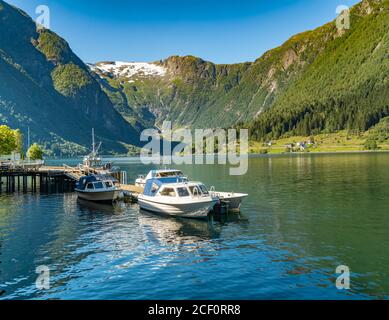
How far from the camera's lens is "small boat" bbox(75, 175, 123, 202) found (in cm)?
7281

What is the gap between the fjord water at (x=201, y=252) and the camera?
26859 millimetres

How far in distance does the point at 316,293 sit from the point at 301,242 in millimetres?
14067

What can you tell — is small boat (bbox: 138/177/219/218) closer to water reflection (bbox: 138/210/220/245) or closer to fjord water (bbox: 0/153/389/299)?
water reflection (bbox: 138/210/220/245)

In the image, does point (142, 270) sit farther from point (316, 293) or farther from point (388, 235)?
point (388, 235)

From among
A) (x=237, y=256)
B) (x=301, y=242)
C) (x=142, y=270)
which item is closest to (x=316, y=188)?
(x=301, y=242)

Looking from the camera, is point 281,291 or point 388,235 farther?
point 388,235

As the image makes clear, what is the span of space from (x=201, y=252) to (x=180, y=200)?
16.9 m

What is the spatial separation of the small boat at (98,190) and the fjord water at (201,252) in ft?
25.3

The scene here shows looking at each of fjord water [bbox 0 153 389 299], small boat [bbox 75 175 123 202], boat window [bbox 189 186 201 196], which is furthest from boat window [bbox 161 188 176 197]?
small boat [bbox 75 175 123 202]

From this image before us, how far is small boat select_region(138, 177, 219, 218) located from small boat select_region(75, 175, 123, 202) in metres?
15.6

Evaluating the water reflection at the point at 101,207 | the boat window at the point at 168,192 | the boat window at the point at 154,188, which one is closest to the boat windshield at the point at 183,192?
the boat window at the point at 168,192

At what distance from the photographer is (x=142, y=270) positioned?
31.1m

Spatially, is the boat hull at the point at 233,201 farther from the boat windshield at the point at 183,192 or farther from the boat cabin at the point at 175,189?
the boat windshield at the point at 183,192

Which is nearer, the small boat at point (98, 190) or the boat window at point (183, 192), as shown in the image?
the boat window at point (183, 192)
